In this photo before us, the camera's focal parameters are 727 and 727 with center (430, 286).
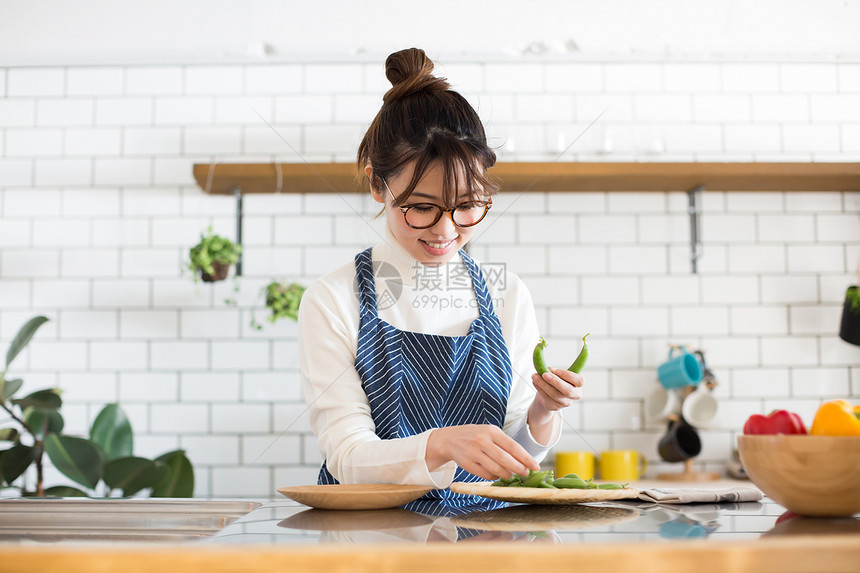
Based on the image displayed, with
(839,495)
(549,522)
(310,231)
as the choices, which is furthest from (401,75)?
(310,231)

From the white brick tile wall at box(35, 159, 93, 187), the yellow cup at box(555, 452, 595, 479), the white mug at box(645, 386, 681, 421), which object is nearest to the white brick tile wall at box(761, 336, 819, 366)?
the white mug at box(645, 386, 681, 421)

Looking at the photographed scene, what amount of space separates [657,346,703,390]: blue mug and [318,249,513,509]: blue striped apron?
1.53m

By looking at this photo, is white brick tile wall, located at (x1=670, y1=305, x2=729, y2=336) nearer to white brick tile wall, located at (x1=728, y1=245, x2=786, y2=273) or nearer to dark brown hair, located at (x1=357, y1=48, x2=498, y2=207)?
white brick tile wall, located at (x1=728, y1=245, x2=786, y2=273)

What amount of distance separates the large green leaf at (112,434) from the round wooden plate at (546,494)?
2008 mm

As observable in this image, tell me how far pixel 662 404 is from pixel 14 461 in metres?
2.42

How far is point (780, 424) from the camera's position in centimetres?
89

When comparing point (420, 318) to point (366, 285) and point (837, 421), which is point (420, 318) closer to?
point (366, 285)

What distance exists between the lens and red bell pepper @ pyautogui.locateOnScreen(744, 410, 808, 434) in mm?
Result: 882

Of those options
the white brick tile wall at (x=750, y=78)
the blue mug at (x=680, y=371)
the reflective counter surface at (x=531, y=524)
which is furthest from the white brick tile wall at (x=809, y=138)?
the reflective counter surface at (x=531, y=524)

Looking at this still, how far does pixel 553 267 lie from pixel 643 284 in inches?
15.4

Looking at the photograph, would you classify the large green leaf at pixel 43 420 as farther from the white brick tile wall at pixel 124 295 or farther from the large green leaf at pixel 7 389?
the white brick tile wall at pixel 124 295

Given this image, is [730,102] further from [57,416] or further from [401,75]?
[57,416]

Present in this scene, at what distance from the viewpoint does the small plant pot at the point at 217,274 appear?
2.84m

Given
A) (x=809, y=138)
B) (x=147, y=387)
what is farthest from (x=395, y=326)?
(x=809, y=138)
